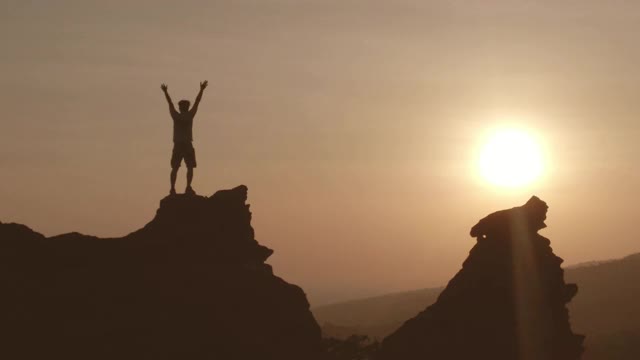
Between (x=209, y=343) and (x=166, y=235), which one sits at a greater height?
(x=166, y=235)

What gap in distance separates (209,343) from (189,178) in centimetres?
584

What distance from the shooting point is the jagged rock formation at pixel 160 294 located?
93.6ft

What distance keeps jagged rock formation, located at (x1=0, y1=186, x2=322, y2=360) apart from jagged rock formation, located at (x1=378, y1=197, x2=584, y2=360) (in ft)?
13.6

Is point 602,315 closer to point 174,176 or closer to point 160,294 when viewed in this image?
point 174,176

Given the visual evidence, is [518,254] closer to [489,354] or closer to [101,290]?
[489,354]

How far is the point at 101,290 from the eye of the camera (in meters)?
29.5

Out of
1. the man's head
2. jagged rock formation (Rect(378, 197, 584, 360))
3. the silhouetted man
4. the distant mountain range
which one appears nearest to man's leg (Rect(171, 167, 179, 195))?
the silhouetted man

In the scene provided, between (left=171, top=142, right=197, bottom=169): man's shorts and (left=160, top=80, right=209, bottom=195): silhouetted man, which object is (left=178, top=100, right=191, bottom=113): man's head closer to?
(left=160, top=80, right=209, bottom=195): silhouetted man

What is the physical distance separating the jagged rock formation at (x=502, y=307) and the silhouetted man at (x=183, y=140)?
374 inches

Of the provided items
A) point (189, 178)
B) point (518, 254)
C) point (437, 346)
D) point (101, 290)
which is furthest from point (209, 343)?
point (518, 254)

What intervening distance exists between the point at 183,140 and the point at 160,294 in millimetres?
5430

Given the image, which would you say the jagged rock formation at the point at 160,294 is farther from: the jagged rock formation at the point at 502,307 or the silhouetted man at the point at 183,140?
the jagged rock formation at the point at 502,307

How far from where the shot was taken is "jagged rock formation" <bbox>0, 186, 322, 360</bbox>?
1123 inches

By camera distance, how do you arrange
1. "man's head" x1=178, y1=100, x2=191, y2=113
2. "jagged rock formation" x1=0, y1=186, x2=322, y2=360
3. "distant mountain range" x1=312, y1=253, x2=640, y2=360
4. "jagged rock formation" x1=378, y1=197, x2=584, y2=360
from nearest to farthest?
"jagged rock formation" x1=0, y1=186, x2=322, y2=360, "man's head" x1=178, y1=100, x2=191, y2=113, "jagged rock formation" x1=378, y1=197, x2=584, y2=360, "distant mountain range" x1=312, y1=253, x2=640, y2=360
